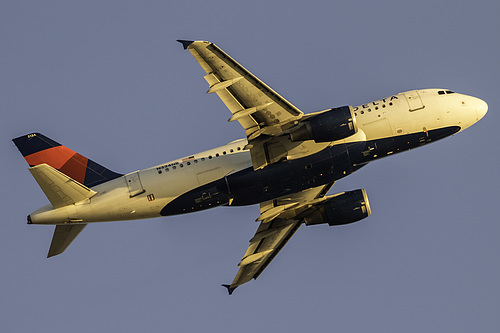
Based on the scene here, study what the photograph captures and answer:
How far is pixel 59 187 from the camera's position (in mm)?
51281

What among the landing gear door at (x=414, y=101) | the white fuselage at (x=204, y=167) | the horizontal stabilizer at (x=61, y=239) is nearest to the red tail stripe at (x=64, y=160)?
the white fuselage at (x=204, y=167)

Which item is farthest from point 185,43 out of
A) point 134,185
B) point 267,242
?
point 267,242

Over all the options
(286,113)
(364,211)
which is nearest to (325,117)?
(286,113)

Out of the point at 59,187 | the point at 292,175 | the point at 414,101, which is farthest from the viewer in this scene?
the point at 414,101

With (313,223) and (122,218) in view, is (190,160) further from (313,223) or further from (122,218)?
(313,223)

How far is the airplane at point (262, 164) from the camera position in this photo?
48.8 metres

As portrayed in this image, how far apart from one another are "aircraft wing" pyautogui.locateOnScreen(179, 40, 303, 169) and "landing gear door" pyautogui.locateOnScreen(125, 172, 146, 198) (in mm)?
8587

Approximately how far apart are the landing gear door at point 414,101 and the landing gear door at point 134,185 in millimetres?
20124

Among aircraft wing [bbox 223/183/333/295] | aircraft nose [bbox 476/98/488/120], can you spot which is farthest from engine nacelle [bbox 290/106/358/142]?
aircraft nose [bbox 476/98/488/120]

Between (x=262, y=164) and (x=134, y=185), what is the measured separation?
31.2 feet

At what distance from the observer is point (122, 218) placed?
5275cm

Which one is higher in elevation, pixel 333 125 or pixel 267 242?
pixel 333 125

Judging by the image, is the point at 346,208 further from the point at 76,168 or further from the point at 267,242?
the point at 76,168

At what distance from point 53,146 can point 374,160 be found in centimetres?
2421
